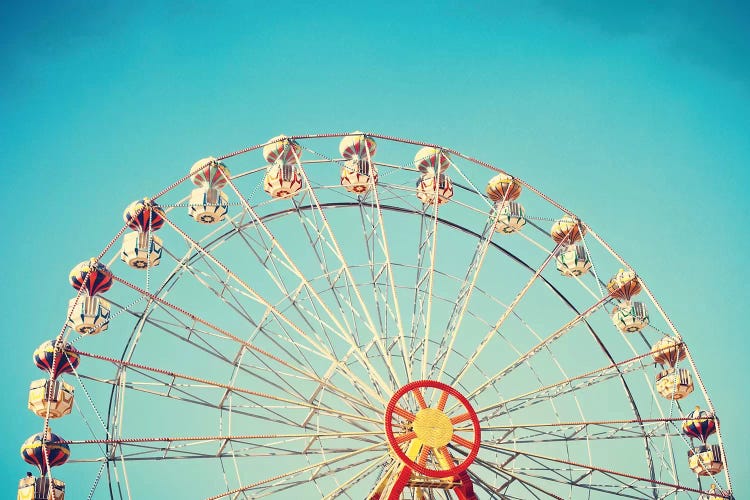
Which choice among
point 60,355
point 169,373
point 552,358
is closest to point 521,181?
point 552,358

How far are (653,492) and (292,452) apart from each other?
25.0ft

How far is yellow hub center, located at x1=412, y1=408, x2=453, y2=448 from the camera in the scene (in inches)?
505

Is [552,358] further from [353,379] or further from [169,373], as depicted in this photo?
[169,373]

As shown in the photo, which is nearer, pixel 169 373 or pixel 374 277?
pixel 169 373

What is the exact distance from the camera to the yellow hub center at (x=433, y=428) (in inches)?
505

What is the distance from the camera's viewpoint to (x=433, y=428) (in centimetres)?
1291

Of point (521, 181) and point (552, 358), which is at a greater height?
point (521, 181)

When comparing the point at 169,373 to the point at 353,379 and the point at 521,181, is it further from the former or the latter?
the point at 521,181

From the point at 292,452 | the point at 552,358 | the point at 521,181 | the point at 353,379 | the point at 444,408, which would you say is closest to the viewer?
the point at 444,408

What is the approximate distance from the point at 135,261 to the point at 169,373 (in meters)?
3.24

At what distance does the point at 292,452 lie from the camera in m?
15.6

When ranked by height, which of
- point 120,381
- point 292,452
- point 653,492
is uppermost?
point 120,381

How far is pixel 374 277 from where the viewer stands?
1761 centimetres

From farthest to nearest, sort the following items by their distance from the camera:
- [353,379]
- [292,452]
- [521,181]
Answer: [521,181] < [292,452] < [353,379]
